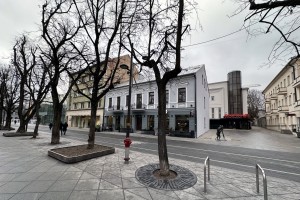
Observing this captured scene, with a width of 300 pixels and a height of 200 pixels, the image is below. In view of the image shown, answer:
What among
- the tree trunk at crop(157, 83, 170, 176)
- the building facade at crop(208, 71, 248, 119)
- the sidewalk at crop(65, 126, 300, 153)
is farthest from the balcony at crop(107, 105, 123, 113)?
the building facade at crop(208, 71, 248, 119)

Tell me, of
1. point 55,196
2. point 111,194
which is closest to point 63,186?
point 55,196

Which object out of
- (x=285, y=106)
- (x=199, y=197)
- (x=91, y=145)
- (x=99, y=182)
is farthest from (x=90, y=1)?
(x=285, y=106)

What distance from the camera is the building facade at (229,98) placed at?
47.0 metres

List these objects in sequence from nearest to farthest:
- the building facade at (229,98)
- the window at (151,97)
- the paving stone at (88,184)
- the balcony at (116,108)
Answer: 1. the paving stone at (88,184)
2. the window at (151,97)
3. the balcony at (116,108)
4. the building facade at (229,98)

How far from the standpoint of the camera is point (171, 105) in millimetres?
25188

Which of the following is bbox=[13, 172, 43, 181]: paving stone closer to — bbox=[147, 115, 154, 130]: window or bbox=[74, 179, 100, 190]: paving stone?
bbox=[74, 179, 100, 190]: paving stone

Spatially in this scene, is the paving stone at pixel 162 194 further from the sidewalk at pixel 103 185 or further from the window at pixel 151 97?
the window at pixel 151 97

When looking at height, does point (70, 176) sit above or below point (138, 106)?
below

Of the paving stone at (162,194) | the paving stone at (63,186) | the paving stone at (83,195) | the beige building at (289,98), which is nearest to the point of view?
the paving stone at (83,195)

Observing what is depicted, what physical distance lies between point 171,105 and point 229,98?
30528 millimetres

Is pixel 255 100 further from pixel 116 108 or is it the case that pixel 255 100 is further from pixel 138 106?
pixel 116 108

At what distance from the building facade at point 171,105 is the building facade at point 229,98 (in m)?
20.8

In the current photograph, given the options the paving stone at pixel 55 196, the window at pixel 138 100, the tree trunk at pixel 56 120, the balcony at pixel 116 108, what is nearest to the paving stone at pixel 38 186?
the paving stone at pixel 55 196

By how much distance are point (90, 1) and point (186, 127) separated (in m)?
18.1
